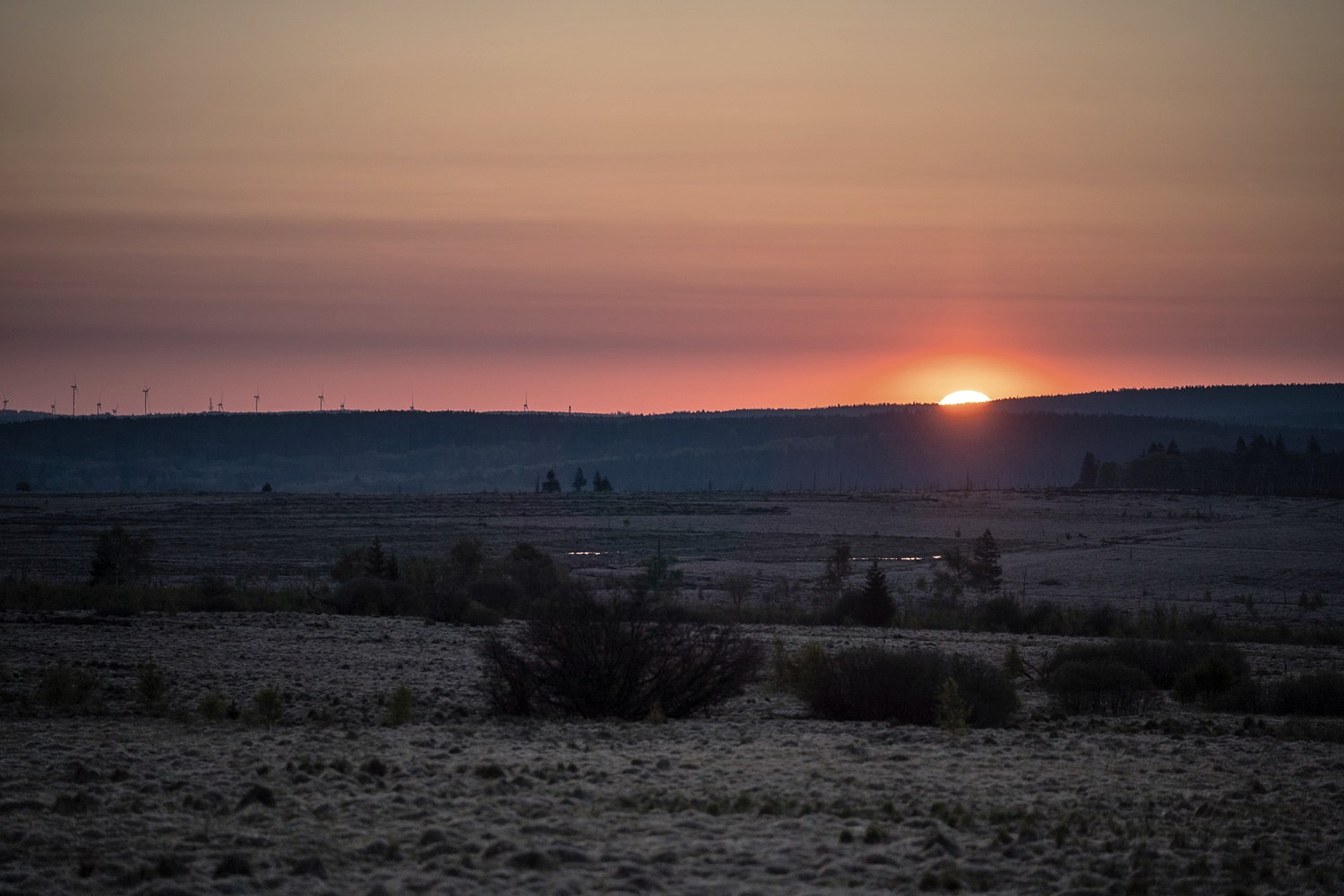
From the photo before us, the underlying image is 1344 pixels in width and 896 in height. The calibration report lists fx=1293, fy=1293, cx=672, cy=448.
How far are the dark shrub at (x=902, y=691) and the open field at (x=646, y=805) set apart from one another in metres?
0.95

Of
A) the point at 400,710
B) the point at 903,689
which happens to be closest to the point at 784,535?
the point at 903,689

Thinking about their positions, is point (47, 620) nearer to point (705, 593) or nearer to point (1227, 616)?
point (705, 593)

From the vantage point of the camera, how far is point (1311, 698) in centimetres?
2689

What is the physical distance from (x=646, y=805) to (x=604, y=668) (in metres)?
8.79

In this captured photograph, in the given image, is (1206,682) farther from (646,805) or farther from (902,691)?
(646,805)

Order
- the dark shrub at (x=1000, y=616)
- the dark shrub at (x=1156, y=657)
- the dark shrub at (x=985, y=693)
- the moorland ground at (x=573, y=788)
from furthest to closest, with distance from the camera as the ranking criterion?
the dark shrub at (x=1000, y=616)
the dark shrub at (x=1156, y=657)
the dark shrub at (x=985, y=693)
the moorland ground at (x=573, y=788)

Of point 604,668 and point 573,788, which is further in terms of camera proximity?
point 604,668

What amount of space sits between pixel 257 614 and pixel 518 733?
24685 millimetres

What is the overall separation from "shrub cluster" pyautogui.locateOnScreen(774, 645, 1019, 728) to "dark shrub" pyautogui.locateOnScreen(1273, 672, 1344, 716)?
21.8ft

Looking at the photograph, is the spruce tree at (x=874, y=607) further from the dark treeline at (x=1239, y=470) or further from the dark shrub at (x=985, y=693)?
the dark treeline at (x=1239, y=470)

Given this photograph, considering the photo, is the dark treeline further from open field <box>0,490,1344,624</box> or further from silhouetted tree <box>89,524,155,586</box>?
silhouetted tree <box>89,524,155,586</box>

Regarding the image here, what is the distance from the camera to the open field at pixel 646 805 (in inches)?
449

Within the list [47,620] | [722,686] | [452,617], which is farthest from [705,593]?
[722,686]

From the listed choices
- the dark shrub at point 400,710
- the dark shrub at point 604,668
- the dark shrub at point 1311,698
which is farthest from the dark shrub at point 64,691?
the dark shrub at point 1311,698
